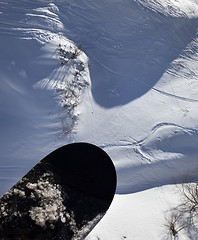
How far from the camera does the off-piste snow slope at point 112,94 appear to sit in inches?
127

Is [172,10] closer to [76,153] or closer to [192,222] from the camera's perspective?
[76,153]

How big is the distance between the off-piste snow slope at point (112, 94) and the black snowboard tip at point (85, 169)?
9.9 inches

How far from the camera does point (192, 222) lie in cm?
360

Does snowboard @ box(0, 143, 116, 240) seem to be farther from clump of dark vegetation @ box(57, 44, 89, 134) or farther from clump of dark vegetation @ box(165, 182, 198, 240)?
clump of dark vegetation @ box(165, 182, 198, 240)

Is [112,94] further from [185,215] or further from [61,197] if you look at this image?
[185,215]

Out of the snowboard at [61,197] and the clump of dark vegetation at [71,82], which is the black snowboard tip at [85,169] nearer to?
the snowboard at [61,197]

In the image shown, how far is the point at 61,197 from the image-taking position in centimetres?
302

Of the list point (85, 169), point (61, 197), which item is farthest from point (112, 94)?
point (61, 197)

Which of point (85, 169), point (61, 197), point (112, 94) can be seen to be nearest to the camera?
point (61, 197)

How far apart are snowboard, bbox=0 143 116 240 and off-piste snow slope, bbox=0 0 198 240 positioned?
21 centimetres

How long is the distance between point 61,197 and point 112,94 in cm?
199

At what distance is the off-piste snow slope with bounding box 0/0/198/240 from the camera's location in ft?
10.6

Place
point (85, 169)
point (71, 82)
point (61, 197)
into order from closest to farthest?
point (61, 197) → point (85, 169) → point (71, 82)

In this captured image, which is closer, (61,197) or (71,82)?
(61,197)
